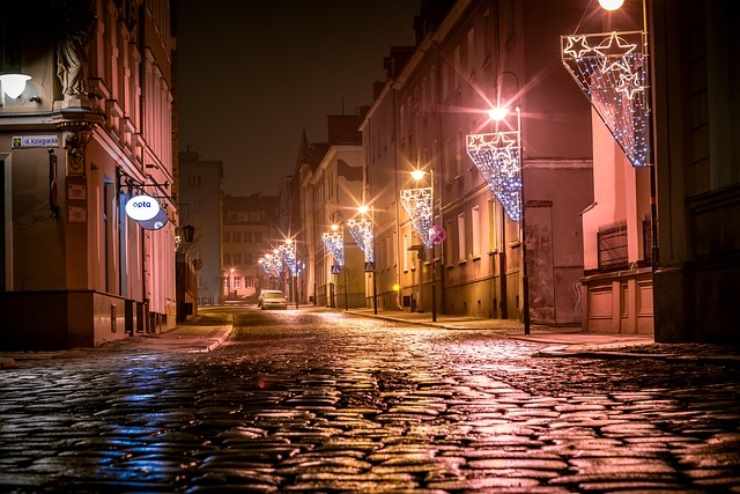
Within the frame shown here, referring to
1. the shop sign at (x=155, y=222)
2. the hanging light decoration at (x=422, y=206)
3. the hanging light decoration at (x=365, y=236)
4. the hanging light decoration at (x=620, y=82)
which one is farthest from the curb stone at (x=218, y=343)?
the hanging light decoration at (x=365, y=236)

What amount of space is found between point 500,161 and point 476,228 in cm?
996

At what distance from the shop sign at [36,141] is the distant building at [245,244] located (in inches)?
5572

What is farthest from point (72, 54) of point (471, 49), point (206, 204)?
point (206, 204)

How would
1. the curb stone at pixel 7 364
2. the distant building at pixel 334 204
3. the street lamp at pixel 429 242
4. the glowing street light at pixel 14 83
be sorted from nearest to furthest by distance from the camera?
the curb stone at pixel 7 364 → the glowing street light at pixel 14 83 → the street lamp at pixel 429 242 → the distant building at pixel 334 204

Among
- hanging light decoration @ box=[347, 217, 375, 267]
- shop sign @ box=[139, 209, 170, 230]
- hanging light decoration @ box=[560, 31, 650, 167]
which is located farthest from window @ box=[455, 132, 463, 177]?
hanging light decoration @ box=[560, 31, 650, 167]

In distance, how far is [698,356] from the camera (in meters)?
14.9

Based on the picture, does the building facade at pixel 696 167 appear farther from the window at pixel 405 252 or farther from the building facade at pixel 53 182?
the window at pixel 405 252

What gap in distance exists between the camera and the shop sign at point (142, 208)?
26.8m

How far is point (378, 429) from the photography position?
820 cm

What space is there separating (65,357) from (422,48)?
108ft

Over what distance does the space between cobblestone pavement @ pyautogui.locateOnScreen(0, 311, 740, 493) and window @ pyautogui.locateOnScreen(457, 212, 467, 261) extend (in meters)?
28.9

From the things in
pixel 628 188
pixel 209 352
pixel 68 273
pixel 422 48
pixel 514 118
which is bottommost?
pixel 209 352

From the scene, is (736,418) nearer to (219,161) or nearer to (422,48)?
(422,48)

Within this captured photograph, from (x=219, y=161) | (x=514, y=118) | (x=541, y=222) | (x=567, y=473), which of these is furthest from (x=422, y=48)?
(x=219, y=161)
